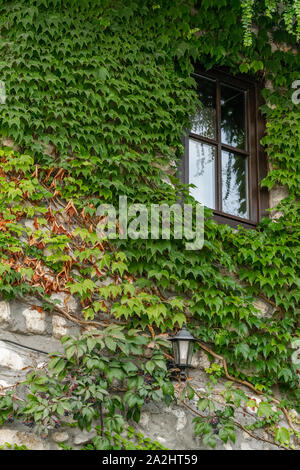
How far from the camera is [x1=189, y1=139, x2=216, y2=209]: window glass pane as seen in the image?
489 cm

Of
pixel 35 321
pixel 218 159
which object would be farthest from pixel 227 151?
pixel 35 321

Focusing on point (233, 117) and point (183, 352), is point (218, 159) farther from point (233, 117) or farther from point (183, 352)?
point (183, 352)

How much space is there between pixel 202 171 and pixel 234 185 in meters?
0.32

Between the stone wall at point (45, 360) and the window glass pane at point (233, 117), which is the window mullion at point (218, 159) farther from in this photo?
the stone wall at point (45, 360)

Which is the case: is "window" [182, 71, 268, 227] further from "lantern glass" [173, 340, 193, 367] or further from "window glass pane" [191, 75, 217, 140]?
"lantern glass" [173, 340, 193, 367]

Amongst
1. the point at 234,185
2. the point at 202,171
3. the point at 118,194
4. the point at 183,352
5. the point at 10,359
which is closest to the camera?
the point at 10,359

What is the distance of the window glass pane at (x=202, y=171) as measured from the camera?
489 cm

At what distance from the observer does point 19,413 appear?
3.45m

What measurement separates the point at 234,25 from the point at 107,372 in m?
3.09

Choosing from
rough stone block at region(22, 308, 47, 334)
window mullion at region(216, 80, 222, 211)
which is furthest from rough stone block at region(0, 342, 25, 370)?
window mullion at region(216, 80, 222, 211)

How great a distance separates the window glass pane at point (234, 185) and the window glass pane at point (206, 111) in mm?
234

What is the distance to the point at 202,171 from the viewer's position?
4969mm

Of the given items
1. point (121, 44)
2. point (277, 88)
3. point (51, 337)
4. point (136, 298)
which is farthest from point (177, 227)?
point (277, 88)

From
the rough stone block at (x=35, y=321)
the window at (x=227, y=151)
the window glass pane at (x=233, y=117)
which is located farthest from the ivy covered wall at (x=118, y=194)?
the window glass pane at (x=233, y=117)
